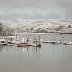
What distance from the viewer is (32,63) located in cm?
499

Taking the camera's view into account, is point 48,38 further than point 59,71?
Yes

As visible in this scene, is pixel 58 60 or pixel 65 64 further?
pixel 58 60

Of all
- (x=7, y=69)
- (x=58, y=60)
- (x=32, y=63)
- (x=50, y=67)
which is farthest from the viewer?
(x=58, y=60)

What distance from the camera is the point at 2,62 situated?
4859 mm

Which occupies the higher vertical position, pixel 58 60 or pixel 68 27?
pixel 68 27

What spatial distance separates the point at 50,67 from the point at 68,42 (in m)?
4.03

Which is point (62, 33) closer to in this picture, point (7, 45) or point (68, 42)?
point (68, 42)

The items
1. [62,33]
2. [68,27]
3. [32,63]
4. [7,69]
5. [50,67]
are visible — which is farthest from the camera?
[62,33]

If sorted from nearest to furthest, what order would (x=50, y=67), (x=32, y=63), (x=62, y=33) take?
(x=50, y=67), (x=32, y=63), (x=62, y=33)

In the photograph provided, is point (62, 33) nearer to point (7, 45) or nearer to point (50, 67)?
point (7, 45)

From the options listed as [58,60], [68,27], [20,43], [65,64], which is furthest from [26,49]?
[65,64]

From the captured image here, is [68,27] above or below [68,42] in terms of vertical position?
above

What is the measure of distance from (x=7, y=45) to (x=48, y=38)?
206 centimetres

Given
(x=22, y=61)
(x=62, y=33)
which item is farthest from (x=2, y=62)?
(x=62, y=33)
